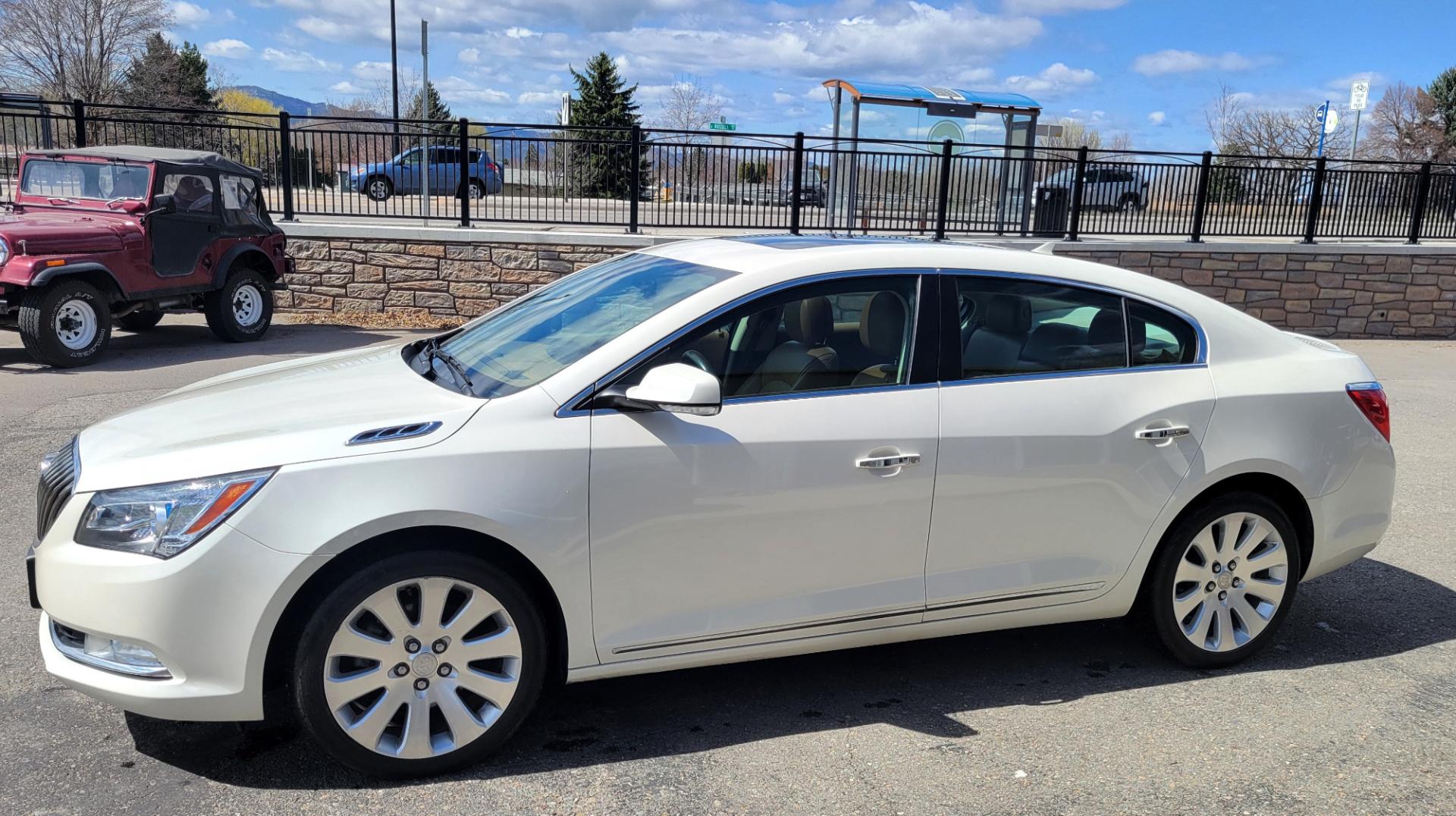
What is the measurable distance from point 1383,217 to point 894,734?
15337 mm

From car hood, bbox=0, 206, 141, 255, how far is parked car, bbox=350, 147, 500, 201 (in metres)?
3.67

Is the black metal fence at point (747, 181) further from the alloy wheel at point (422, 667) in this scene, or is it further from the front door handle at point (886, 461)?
the alloy wheel at point (422, 667)

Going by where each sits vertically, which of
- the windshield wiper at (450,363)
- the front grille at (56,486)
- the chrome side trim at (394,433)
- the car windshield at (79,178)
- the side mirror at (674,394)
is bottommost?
the front grille at (56,486)

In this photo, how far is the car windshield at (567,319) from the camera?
11.8ft

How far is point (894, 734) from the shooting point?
3.68 metres

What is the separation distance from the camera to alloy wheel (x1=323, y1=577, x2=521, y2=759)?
3119mm

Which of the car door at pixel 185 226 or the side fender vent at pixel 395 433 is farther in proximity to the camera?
the car door at pixel 185 226

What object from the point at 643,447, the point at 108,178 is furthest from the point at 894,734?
the point at 108,178

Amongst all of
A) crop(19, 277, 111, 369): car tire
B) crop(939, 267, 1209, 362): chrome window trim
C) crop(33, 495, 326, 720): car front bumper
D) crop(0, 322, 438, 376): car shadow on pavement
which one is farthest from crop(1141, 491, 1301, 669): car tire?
crop(19, 277, 111, 369): car tire

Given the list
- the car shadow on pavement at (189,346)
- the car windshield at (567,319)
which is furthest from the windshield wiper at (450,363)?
the car shadow on pavement at (189,346)

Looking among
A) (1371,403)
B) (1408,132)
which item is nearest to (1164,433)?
(1371,403)

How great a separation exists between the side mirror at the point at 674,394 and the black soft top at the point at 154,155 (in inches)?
→ 363

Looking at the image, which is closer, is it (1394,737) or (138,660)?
(138,660)

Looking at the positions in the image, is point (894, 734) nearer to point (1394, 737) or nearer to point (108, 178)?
point (1394, 737)
